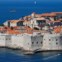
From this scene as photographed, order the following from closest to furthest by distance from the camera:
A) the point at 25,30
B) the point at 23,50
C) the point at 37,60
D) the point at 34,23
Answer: the point at 37,60 → the point at 23,50 → the point at 25,30 → the point at 34,23

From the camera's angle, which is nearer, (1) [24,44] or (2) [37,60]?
(2) [37,60]

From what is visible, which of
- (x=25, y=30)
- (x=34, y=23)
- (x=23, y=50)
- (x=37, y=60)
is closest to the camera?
(x=37, y=60)

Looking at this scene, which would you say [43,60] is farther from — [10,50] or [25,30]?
[25,30]

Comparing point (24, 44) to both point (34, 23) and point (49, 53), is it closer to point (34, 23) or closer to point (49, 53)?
point (49, 53)

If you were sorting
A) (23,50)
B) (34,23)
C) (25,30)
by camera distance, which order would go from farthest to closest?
(34,23) < (25,30) < (23,50)

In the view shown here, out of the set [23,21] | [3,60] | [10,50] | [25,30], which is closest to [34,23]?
[23,21]

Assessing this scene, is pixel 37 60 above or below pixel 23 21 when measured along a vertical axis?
below

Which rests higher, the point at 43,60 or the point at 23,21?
the point at 23,21

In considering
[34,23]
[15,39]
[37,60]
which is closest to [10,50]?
[15,39]

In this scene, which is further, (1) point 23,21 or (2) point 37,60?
(1) point 23,21
